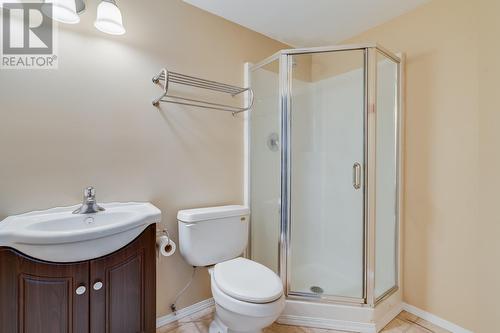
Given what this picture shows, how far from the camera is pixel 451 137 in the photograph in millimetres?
1606

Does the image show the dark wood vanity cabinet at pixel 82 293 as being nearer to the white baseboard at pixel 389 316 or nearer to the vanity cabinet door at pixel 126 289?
the vanity cabinet door at pixel 126 289

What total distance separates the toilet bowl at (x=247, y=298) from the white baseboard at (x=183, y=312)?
0.41 meters

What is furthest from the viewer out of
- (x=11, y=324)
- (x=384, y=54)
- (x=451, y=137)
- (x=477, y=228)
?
(x=384, y=54)

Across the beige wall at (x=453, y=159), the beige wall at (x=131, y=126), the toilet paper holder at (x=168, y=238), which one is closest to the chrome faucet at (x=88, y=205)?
the beige wall at (x=131, y=126)

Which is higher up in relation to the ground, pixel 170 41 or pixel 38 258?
pixel 170 41

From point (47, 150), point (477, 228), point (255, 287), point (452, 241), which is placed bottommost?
point (255, 287)

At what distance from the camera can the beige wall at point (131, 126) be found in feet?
4.05

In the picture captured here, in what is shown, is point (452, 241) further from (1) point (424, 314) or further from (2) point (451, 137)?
(2) point (451, 137)

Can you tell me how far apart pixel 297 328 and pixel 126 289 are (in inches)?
44.7

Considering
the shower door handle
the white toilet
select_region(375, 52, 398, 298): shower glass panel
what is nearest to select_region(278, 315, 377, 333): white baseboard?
select_region(375, 52, 398, 298): shower glass panel

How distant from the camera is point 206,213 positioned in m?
1.61

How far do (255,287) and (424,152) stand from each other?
1.49m

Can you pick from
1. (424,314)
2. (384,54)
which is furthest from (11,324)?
(384,54)

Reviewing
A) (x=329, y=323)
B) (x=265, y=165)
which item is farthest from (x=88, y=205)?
(x=329, y=323)
